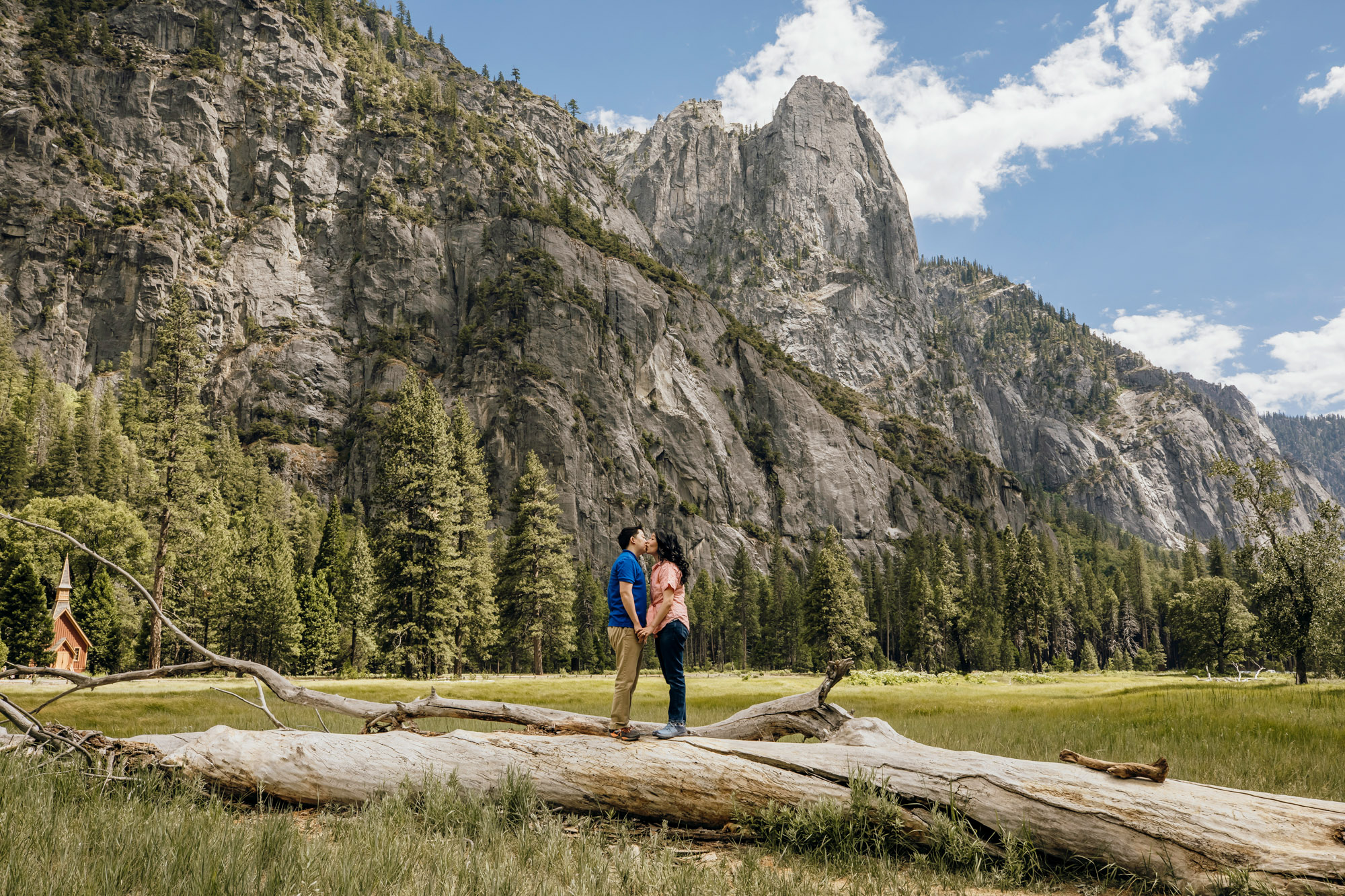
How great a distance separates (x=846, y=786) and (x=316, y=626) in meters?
55.6

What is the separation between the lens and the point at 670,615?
7.88 m

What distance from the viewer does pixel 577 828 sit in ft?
20.2

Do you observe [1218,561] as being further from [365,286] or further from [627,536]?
[365,286]

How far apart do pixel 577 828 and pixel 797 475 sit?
138977mm

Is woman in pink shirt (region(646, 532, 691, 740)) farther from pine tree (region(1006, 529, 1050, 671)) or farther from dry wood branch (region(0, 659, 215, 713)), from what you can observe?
pine tree (region(1006, 529, 1050, 671))

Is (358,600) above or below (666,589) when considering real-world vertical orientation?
below

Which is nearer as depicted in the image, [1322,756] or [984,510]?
[1322,756]

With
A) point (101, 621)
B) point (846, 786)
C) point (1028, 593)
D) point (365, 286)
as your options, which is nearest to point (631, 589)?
point (846, 786)

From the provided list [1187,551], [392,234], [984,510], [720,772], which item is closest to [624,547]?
[720,772]

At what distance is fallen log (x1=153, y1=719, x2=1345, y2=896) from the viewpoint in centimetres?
500

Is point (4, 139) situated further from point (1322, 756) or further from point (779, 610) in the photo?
point (1322, 756)

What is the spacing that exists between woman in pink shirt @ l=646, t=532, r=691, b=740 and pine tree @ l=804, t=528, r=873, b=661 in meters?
54.0

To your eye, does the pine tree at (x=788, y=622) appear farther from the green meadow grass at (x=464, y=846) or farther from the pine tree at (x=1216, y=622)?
the green meadow grass at (x=464, y=846)

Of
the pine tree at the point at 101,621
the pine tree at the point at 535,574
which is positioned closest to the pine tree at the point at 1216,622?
the pine tree at the point at 535,574
